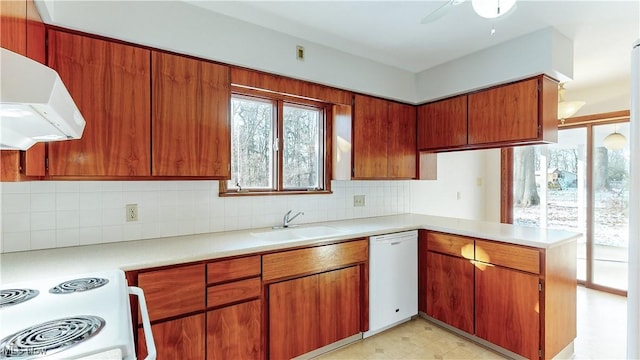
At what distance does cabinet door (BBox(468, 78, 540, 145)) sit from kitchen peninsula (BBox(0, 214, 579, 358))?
0.78 m

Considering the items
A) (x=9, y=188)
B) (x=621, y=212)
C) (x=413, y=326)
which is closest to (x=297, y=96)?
(x=9, y=188)

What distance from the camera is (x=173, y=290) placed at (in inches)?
63.4

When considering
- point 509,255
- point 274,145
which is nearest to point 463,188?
point 509,255

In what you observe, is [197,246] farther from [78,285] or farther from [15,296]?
[15,296]

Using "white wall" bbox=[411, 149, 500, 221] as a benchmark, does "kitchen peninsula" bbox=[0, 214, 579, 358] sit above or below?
below

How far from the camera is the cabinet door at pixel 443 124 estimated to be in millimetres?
2910

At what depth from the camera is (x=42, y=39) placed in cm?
155

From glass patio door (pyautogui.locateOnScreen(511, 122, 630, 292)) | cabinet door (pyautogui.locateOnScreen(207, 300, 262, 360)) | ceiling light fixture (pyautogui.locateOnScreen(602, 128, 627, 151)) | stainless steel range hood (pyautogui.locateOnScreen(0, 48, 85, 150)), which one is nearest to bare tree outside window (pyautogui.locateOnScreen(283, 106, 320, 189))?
cabinet door (pyautogui.locateOnScreen(207, 300, 262, 360))

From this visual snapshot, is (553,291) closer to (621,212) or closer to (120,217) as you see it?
(621,212)

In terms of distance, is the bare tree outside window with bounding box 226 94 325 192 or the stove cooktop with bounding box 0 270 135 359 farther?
the bare tree outside window with bounding box 226 94 325 192

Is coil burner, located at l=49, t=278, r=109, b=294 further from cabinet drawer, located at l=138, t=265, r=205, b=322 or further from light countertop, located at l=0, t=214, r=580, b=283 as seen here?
cabinet drawer, located at l=138, t=265, r=205, b=322

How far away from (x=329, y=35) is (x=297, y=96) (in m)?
0.54

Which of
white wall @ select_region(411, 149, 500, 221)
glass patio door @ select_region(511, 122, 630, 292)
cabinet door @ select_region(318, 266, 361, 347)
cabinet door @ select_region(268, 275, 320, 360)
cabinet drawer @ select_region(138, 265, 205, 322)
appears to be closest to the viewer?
cabinet drawer @ select_region(138, 265, 205, 322)

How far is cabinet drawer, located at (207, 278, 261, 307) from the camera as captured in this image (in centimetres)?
174
